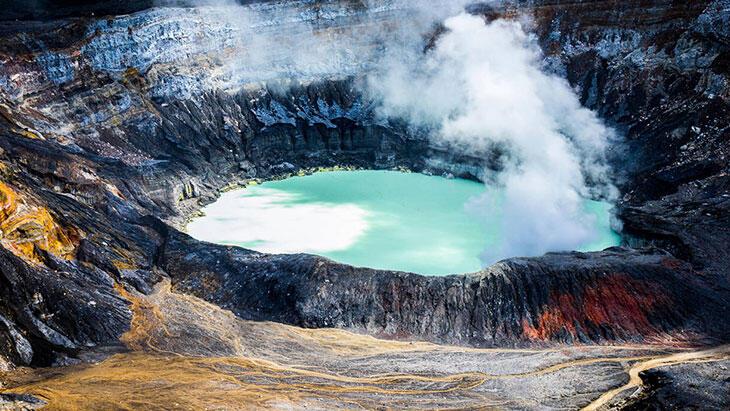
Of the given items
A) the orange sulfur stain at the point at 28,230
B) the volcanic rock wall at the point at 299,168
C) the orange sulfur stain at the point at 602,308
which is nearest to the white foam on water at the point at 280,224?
the volcanic rock wall at the point at 299,168

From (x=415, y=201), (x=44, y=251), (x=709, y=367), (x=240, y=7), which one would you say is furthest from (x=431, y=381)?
(x=240, y=7)

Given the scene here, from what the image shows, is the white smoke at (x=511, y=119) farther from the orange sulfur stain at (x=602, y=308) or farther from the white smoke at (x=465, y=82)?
the orange sulfur stain at (x=602, y=308)

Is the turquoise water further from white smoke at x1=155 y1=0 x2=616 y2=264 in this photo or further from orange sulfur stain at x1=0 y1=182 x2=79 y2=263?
orange sulfur stain at x1=0 y1=182 x2=79 y2=263

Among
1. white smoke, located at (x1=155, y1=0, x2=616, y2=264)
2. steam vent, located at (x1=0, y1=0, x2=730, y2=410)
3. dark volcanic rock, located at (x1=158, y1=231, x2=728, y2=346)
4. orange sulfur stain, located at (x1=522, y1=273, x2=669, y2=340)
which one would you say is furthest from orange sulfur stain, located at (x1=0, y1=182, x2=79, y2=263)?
white smoke, located at (x1=155, y1=0, x2=616, y2=264)

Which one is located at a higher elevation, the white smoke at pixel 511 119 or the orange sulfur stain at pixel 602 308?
the white smoke at pixel 511 119

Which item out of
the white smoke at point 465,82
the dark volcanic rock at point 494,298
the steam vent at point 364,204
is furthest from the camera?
the white smoke at point 465,82

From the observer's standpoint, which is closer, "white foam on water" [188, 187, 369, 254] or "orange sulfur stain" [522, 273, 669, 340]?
"orange sulfur stain" [522, 273, 669, 340]

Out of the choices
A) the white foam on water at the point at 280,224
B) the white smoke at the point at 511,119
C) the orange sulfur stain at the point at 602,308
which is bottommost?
the orange sulfur stain at the point at 602,308
